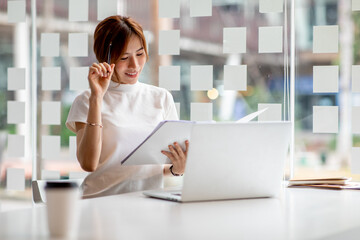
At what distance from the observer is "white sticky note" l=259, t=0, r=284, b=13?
306 cm

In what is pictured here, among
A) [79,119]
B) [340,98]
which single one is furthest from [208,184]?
[340,98]

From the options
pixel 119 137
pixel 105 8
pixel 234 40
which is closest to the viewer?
pixel 119 137

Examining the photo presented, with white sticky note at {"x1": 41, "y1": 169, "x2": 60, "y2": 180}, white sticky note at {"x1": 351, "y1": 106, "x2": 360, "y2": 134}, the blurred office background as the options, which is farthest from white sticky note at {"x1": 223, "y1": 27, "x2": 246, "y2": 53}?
white sticky note at {"x1": 41, "y1": 169, "x2": 60, "y2": 180}

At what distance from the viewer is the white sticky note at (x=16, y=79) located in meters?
3.63

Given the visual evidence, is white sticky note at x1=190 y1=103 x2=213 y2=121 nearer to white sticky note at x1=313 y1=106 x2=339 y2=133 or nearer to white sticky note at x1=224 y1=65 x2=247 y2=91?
white sticky note at x1=224 y1=65 x2=247 y2=91

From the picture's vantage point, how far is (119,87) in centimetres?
259

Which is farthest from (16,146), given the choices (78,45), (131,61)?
(131,61)

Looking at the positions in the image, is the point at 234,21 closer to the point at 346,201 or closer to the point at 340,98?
the point at 340,98

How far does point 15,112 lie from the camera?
365 cm

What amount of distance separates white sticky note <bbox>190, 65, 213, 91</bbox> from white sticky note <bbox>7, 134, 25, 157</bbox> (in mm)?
1237

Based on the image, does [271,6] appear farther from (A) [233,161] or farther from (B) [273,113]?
(A) [233,161]

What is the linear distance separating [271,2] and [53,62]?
4.75ft

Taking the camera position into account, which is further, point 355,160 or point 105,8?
point 105,8

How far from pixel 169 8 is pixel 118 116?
1.04m
